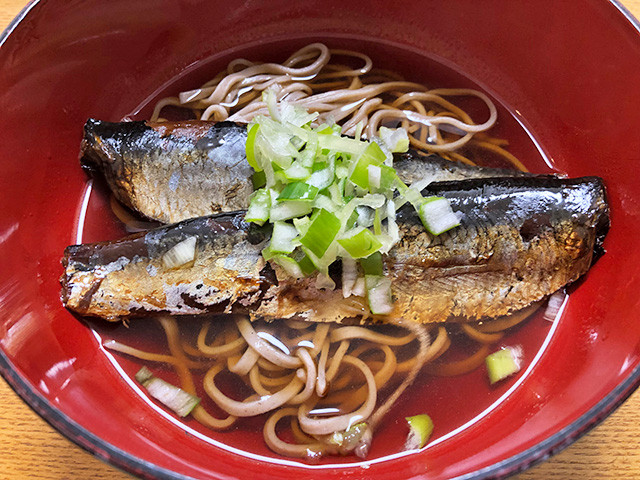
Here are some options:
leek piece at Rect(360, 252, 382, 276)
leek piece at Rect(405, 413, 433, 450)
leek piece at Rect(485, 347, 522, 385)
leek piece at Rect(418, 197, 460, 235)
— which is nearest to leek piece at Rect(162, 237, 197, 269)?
leek piece at Rect(360, 252, 382, 276)

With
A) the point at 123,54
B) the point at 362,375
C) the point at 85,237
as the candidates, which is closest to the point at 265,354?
the point at 362,375

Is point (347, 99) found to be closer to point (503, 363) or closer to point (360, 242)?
point (360, 242)

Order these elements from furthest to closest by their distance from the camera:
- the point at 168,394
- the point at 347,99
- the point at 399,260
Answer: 1. the point at 347,99
2. the point at 168,394
3. the point at 399,260

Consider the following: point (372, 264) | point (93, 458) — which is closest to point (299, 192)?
point (372, 264)

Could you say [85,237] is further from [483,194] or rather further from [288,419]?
[483,194]

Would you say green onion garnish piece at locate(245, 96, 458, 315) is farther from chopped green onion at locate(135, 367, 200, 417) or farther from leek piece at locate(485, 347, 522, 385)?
chopped green onion at locate(135, 367, 200, 417)
